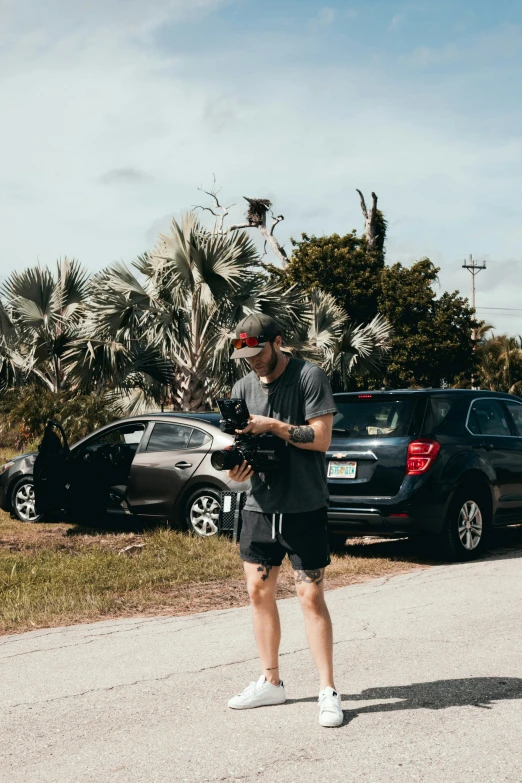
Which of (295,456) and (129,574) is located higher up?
(295,456)

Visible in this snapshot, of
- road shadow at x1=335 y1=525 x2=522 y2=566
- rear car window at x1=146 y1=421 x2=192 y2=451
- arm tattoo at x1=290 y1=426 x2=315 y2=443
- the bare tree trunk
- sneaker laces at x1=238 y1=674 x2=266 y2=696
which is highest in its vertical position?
the bare tree trunk

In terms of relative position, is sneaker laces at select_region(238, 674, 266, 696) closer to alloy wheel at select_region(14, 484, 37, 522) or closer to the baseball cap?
the baseball cap

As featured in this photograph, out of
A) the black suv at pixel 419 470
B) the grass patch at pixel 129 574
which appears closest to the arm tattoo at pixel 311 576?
the grass patch at pixel 129 574

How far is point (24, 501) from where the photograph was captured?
490 inches

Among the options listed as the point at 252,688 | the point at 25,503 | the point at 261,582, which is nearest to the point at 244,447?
the point at 261,582

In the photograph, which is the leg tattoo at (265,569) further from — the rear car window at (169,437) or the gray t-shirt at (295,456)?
the rear car window at (169,437)

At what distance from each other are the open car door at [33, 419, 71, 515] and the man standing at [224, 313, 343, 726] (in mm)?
6939

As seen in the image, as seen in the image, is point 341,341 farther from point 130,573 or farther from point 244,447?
point 244,447

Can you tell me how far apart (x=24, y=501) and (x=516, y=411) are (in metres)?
6.38

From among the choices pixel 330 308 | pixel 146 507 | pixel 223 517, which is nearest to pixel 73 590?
pixel 223 517

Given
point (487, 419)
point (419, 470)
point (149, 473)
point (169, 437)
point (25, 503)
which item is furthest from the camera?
point (25, 503)

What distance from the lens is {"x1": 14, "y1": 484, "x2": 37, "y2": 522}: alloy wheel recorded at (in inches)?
488

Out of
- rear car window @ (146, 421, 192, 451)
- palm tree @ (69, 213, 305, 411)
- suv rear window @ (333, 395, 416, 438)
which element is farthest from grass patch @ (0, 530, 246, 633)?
palm tree @ (69, 213, 305, 411)

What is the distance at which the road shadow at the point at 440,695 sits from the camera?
464 centimetres
